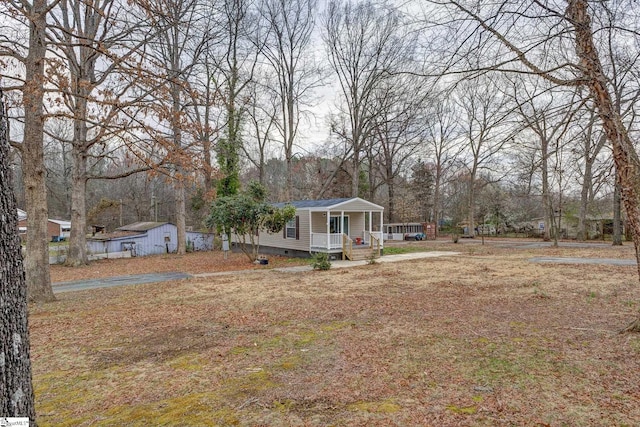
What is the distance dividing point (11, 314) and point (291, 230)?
52.9 ft

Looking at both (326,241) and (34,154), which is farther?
(326,241)

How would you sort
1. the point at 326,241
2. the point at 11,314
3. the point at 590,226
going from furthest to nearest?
the point at 590,226, the point at 326,241, the point at 11,314

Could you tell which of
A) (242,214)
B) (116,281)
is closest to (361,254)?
(242,214)

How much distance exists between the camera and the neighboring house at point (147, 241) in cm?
1783

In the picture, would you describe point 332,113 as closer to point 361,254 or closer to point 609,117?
point 361,254

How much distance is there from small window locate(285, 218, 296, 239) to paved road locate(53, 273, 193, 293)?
6.54 metres

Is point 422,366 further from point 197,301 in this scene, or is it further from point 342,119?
point 342,119

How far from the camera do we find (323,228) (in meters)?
17.7

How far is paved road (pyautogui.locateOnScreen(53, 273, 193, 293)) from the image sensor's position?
9950 millimetres

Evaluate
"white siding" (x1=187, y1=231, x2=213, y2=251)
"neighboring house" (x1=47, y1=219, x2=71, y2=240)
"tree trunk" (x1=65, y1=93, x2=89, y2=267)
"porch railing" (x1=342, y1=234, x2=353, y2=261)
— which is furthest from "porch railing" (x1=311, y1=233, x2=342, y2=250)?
"neighboring house" (x1=47, y1=219, x2=71, y2=240)

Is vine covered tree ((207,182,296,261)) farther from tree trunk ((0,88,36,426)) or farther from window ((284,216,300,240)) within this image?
tree trunk ((0,88,36,426))

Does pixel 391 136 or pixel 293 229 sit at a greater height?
pixel 391 136

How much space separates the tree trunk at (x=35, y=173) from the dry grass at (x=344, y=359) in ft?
2.52

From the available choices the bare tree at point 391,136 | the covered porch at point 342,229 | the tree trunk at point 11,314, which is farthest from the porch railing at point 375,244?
the tree trunk at point 11,314
